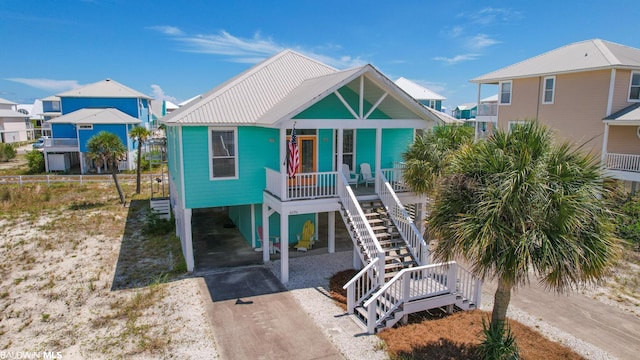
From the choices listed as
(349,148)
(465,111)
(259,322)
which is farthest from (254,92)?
(465,111)

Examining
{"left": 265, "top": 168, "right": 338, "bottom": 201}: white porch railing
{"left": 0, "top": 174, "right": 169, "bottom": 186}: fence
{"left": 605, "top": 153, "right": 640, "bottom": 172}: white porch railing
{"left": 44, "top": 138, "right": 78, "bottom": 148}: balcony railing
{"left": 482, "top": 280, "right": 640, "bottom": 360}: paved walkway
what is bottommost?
{"left": 482, "top": 280, "right": 640, "bottom": 360}: paved walkway

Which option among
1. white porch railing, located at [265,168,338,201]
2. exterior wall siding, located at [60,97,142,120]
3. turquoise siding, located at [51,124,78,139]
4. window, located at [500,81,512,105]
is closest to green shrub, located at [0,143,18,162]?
exterior wall siding, located at [60,97,142,120]

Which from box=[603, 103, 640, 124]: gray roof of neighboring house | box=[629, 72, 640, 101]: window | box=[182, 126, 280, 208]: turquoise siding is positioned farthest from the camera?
box=[629, 72, 640, 101]: window

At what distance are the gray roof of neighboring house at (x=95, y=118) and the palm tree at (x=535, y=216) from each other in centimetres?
3572

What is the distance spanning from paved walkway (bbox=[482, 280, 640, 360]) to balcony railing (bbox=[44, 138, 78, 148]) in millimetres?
37711

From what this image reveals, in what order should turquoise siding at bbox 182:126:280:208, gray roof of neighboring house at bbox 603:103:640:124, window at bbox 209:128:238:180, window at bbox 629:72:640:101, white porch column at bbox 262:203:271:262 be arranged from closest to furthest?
turquoise siding at bbox 182:126:280:208 < window at bbox 209:128:238:180 < white porch column at bbox 262:203:271:262 < gray roof of neighboring house at bbox 603:103:640:124 < window at bbox 629:72:640:101

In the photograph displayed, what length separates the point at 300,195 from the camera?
541 inches

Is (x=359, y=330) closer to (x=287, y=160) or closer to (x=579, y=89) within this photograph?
(x=287, y=160)

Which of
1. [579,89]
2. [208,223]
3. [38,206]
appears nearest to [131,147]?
[38,206]

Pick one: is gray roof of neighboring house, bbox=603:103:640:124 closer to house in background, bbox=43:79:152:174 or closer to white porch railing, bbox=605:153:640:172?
white porch railing, bbox=605:153:640:172

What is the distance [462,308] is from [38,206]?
24.5m

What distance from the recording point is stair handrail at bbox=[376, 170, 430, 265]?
474 inches

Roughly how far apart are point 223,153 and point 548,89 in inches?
799

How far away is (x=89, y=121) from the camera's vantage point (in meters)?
35.4
